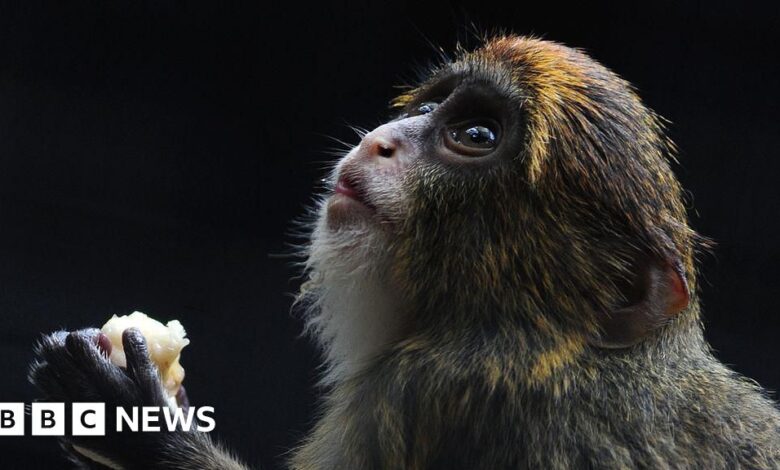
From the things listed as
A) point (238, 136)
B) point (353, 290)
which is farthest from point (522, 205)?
point (238, 136)

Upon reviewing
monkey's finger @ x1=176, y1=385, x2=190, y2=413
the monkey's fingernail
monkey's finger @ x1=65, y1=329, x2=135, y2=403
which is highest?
the monkey's fingernail

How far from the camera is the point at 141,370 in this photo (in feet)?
12.0

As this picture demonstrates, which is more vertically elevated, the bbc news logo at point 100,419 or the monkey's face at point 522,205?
the monkey's face at point 522,205

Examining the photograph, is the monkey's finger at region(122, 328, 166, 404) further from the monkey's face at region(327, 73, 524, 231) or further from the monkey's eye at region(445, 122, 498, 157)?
the monkey's eye at region(445, 122, 498, 157)

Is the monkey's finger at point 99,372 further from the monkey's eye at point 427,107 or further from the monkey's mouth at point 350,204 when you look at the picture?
the monkey's eye at point 427,107

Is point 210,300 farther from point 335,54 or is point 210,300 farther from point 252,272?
point 335,54

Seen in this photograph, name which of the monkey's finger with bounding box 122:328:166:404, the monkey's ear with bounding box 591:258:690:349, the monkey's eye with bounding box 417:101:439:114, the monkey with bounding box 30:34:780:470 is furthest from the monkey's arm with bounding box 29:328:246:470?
the monkey's ear with bounding box 591:258:690:349

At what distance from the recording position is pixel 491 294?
128 inches

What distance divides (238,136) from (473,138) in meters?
2.55

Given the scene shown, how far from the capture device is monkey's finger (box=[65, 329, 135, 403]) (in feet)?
11.9

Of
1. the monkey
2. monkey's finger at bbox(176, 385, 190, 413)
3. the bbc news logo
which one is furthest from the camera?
monkey's finger at bbox(176, 385, 190, 413)

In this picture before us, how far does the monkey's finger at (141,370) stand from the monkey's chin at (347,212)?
2.55 ft

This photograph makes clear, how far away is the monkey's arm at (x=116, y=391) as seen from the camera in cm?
363

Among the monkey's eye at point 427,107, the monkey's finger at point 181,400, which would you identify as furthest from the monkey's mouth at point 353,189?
the monkey's finger at point 181,400
